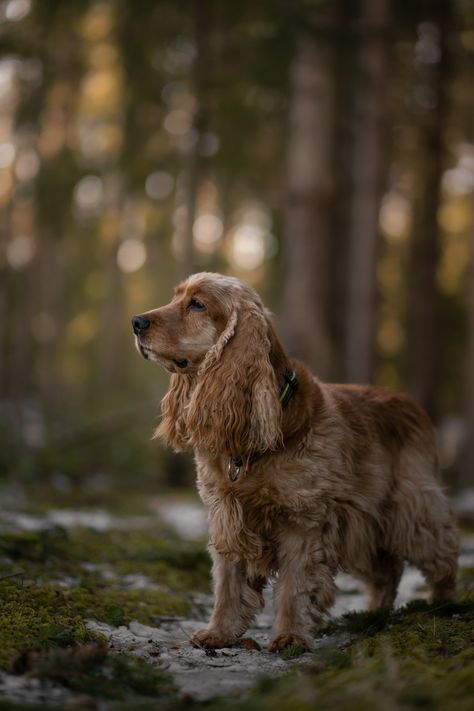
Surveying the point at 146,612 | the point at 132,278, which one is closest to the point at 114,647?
the point at 146,612

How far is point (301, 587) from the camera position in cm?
473

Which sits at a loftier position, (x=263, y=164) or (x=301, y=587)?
(x=263, y=164)

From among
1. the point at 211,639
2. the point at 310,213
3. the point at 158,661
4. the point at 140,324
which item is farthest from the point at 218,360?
the point at 310,213

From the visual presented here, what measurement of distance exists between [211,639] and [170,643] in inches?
8.8

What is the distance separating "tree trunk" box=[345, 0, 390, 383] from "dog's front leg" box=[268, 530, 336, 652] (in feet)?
25.6

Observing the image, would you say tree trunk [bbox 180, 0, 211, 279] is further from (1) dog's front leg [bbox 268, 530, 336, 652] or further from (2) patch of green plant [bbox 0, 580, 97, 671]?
(1) dog's front leg [bbox 268, 530, 336, 652]

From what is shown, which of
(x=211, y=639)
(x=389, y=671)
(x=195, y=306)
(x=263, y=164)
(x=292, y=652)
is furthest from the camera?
(x=263, y=164)

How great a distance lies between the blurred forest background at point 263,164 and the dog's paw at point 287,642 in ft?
14.3

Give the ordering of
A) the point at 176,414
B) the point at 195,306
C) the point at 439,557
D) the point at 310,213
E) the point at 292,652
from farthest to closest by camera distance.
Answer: the point at 310,213, the point at 439,557, the point at 176,414, the point at 195,306, the point at 292,652

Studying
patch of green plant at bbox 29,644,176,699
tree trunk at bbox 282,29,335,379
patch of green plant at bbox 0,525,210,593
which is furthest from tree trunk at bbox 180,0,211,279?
patch of green plant at bbox 29,644,176,699

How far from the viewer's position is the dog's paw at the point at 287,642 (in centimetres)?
458

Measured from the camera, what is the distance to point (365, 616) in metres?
5.05

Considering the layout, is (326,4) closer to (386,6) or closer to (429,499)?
(386,6)

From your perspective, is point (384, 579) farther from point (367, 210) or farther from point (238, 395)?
point (367, 210)
